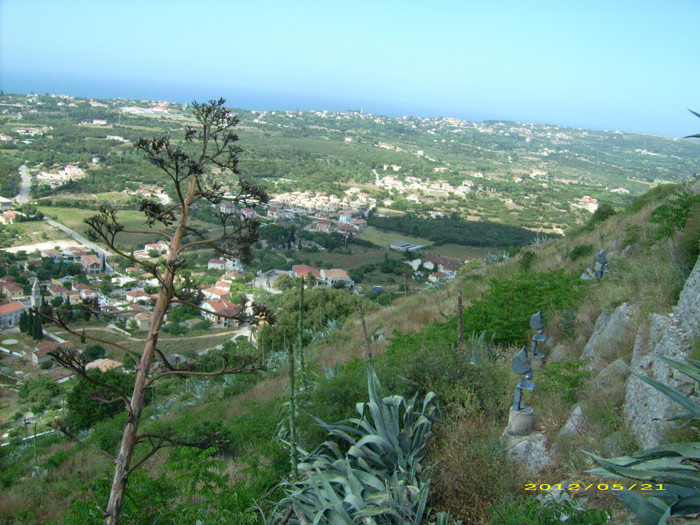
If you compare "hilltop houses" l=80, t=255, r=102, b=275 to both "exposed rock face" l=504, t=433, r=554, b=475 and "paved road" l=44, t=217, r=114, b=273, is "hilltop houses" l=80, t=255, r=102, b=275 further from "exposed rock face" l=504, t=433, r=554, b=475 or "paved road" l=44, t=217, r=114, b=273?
"exposed rock face" l=504, t=433, r=554, b=475

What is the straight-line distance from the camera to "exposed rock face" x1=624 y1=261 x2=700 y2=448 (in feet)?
7.85

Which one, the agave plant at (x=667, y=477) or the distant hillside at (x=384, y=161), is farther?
the distant hillside at (x=384, y=161)

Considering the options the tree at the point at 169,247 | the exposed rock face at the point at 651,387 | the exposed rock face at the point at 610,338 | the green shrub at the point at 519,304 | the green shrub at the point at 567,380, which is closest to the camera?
the tree at the point at 169,247

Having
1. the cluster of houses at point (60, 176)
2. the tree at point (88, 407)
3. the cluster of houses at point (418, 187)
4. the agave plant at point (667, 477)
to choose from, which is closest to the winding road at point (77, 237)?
the cluster of houses at point (60, 176)

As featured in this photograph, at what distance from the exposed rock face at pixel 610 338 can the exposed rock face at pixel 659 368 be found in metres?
0.44

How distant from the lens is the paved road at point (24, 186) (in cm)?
4132

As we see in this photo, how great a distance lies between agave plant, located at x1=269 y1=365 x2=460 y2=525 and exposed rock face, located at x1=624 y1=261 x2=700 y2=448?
1.14 metres

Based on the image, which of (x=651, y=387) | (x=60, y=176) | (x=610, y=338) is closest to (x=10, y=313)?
(x=610, y=338)

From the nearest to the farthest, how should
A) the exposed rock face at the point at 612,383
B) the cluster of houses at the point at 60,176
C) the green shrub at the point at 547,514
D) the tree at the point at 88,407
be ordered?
1. the green shrub at the point at 547,514
2. the exposed rock face at the point at 612,383
3. the tree at the point at 88,407
4. the cluster of houses at the point at 60,176

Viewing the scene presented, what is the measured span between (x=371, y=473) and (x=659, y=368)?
67.2 inches

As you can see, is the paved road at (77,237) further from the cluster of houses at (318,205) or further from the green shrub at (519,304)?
the green shrub at (519,304)

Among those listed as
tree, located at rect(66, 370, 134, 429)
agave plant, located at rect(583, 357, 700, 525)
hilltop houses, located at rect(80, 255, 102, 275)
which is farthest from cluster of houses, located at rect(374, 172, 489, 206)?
agave plant, located at rect(583, 357, 700, 525)

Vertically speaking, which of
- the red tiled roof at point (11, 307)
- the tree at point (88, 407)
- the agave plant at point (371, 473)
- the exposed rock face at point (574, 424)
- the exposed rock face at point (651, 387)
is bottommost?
the red tiled roof at point (11, 307)

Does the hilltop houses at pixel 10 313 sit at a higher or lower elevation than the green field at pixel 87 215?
lower
